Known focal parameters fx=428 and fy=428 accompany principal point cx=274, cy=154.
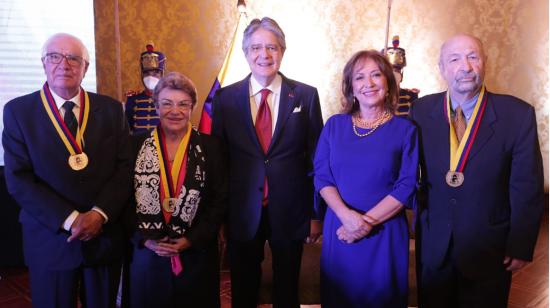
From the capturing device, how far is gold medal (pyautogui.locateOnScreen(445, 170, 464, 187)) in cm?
170

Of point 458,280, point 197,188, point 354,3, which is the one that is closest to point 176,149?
point 197,188

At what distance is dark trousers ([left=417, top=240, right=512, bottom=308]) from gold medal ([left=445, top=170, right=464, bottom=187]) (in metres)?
0.25

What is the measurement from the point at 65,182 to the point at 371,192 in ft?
4.10

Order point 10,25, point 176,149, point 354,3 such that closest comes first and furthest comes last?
point 176,149
point 10,25
point 354,3

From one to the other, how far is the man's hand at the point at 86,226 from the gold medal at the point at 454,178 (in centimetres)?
142

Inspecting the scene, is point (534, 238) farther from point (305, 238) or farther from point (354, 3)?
point (354, 3)

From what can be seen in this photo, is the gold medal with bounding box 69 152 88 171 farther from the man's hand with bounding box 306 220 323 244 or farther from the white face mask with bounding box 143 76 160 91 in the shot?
the white face mask with bounding box 143 76 160 91

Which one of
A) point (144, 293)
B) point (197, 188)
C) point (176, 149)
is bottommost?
point (144, 293)

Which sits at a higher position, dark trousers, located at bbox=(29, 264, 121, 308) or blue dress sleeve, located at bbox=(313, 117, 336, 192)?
blue dress sleeve, located at bbox=(313, 117, 336, 192)

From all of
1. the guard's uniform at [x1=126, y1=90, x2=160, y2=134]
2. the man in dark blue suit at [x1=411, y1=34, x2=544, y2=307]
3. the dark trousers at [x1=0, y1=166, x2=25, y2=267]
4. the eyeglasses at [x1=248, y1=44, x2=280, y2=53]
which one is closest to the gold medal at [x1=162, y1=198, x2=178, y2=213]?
the eyeglasses at [x1=248, y1=44, x2=280, y2=53]

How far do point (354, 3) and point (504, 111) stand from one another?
3.34 meters

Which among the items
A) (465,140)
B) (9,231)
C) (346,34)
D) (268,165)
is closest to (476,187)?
(465,140)

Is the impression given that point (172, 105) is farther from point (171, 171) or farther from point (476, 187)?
point (476, 187)

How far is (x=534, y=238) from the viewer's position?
167 centimetres
